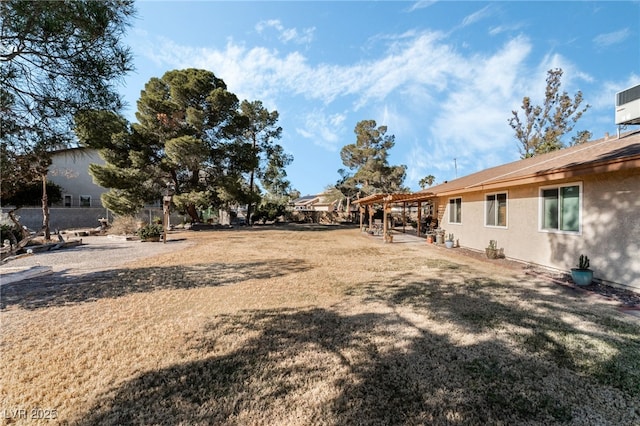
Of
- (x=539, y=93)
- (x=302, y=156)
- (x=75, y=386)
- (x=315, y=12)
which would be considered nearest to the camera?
(x=75, y=386)

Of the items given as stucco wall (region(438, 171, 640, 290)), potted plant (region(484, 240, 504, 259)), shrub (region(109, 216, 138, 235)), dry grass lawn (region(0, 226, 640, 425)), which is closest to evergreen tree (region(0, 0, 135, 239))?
dry grass lawn (region(0, 226, 640, 425))

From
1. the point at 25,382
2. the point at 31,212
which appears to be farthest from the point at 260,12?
the point at 31,212

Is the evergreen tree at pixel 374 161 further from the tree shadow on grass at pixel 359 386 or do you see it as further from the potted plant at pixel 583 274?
the tree shadow on grass at pixel 359 386

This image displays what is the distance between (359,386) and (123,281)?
5.91 meters

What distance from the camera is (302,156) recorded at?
3181cm

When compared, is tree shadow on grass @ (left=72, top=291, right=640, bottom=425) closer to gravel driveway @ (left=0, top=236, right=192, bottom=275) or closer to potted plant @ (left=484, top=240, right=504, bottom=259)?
gravel driveway @ (left=0, top=236, right=192, bottom=275)

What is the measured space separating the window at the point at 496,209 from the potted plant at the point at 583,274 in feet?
10.6

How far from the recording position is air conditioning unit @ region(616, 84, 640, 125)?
7.14 meters

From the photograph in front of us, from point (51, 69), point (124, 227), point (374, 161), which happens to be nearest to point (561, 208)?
point (51, 69)

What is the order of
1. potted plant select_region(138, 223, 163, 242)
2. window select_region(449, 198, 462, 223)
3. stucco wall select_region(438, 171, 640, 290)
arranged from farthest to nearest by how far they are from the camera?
potted plant select_region(138, 223, 163, 242), window select_region(449, 198, 462, 223), stucco wall select_region(438, 171, 640, 290)

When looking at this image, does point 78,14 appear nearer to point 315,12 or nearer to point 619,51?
point 315,12

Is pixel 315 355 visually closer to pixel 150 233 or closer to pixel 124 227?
pixel 150 233

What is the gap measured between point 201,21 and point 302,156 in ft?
81.0

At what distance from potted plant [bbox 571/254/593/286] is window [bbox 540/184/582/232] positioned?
926 mm
